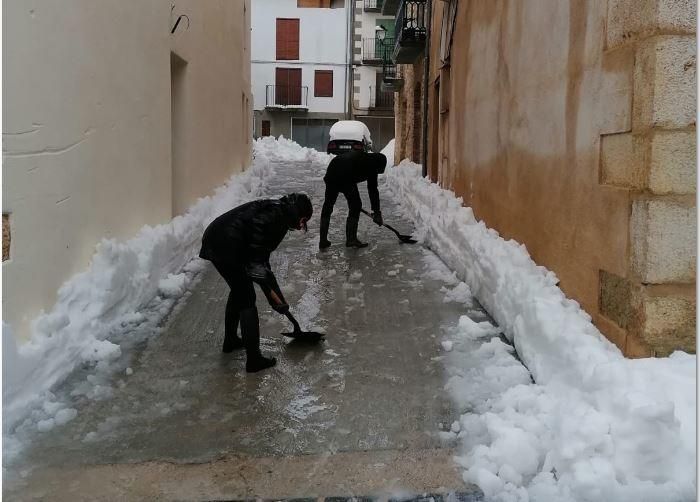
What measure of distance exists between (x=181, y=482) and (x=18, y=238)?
1884 millimetres

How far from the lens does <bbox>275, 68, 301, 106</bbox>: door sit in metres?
32.5

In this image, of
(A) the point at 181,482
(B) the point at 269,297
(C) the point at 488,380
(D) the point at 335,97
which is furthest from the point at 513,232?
(D) the point at 335,97

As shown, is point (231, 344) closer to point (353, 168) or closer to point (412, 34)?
point (353, 168)

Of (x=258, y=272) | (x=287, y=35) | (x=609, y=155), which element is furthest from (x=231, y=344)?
(x=287, y=35)

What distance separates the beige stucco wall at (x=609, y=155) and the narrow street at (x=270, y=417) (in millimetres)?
1109

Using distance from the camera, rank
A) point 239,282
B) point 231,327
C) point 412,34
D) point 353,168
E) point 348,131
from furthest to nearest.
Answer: point 348,131 < point 412,34 < point 353,168 < point 231,327 < point 239,282

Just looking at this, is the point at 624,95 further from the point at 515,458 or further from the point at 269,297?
the point at 269,297

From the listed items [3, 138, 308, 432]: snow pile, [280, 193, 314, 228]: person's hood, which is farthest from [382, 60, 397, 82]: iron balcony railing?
[280, 193, 314, 228]: person's hood

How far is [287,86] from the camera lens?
32.5 metres

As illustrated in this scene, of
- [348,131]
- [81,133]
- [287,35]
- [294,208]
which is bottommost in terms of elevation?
[294,208]

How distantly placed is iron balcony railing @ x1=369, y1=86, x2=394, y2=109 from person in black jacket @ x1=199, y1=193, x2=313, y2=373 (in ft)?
91.2

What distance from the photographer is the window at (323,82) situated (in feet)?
107

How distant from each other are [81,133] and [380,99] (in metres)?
27.9

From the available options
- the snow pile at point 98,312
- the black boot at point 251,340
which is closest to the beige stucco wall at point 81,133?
the snow pile at point 98,312
